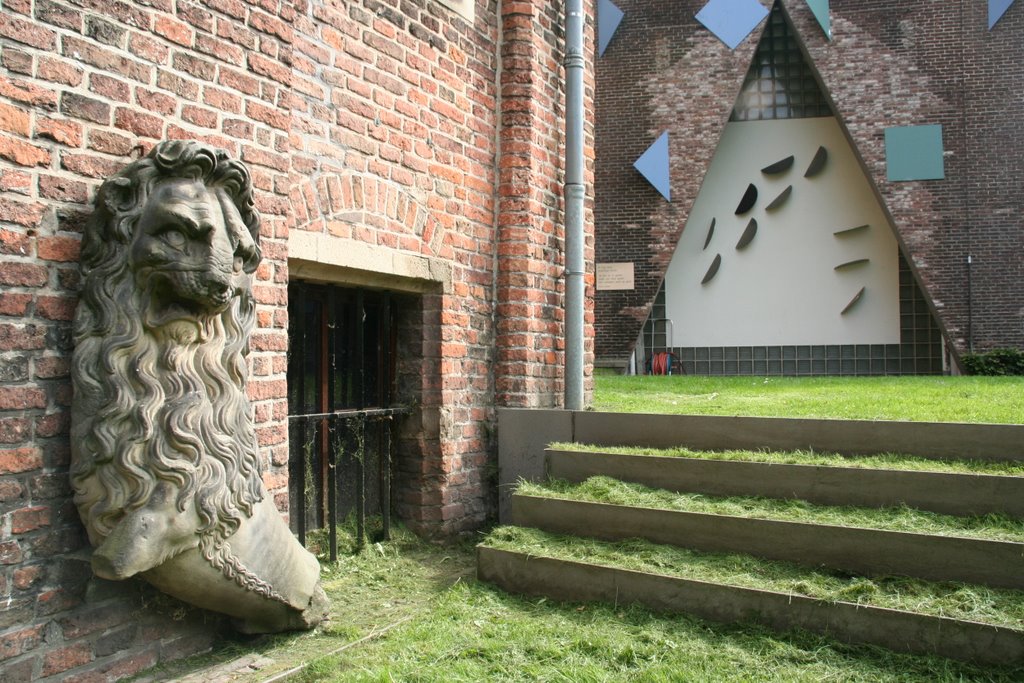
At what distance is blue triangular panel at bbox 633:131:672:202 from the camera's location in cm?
1747

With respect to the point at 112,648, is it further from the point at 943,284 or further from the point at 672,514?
the point at 943,284

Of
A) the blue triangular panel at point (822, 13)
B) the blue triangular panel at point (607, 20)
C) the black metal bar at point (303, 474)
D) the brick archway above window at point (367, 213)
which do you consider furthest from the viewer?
the blue triangular panel at point (607, 20)

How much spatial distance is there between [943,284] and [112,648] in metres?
16.5

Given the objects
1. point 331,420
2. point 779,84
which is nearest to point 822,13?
point 779,84

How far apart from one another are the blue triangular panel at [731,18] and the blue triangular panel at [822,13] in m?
0.90

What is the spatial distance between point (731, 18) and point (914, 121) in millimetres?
4175

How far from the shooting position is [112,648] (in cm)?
297

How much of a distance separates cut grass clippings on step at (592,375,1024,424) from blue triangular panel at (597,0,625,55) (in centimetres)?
1090

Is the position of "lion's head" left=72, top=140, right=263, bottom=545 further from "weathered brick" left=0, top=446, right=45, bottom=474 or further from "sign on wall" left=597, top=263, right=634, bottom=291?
"sign on wall" left=597, top=263, right=634, bottom=291

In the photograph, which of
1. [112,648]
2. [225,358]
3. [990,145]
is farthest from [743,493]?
[990,145]

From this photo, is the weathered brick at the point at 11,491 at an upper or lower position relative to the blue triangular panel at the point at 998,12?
lower

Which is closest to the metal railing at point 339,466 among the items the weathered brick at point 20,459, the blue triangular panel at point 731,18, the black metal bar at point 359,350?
the black metal bar at point 359,350

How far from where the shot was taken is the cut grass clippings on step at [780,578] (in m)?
3.24

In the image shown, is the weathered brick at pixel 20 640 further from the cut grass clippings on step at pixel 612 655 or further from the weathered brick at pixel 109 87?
the weathered brick at pixel 109 87
